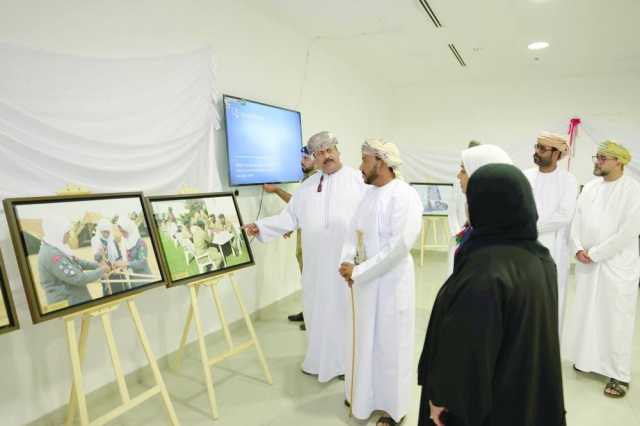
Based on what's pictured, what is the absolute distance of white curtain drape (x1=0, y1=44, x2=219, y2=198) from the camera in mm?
1885

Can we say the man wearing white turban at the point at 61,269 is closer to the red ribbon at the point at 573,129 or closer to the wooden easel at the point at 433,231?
the wooden easel at the point at 433,231

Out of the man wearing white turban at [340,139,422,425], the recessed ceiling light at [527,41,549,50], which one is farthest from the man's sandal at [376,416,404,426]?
the recessed ceiling light at [527,41,549,50]

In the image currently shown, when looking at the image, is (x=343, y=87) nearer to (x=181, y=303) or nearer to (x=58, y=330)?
(x=181, y=303)

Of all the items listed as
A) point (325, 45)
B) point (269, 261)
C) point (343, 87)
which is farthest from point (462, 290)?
point (343, 87)

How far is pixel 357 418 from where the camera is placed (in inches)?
90.6

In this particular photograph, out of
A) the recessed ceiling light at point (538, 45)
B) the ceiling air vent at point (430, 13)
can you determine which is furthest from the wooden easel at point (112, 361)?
the recessed ceiling light at point (538, 45)

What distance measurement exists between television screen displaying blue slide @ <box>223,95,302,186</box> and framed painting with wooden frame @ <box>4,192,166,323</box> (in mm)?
1233

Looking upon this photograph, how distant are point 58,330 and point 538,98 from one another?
22.2 ft

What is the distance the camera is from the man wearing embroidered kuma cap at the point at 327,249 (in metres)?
2.72

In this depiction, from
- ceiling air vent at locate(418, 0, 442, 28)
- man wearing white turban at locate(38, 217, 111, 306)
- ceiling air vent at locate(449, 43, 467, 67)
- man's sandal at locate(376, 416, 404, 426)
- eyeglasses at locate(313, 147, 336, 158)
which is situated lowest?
man's sandal at locate(376, 416, 404, 426)

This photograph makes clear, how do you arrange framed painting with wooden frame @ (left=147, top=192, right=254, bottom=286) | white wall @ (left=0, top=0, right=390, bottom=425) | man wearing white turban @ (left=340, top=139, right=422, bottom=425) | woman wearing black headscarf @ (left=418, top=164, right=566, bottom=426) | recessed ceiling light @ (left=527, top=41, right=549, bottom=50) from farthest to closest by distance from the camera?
recessed ceiling light @ (left=527, top=41, right=549, bottom=50), framed painting with wooden frame @ (left=147, top=192, right=254, bottom=286), man wearing white turban @ (left=340, top=139, right=422, bottom=425), white wall @ (left=0, top=0, right=390, bottom=425), woman wearing black headscarf @ (left=418, top=164, right=566, bottom=426)

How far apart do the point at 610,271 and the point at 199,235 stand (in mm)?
2780

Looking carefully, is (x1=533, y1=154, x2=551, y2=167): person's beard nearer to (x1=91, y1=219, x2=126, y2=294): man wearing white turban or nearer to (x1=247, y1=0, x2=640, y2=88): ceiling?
(x1=247, y1=0, x2=640, y2=88): ceiling

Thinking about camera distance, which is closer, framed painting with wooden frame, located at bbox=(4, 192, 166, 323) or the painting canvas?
framed painting with wooden frame, located at bbox=(4, 192, 166, 323)
